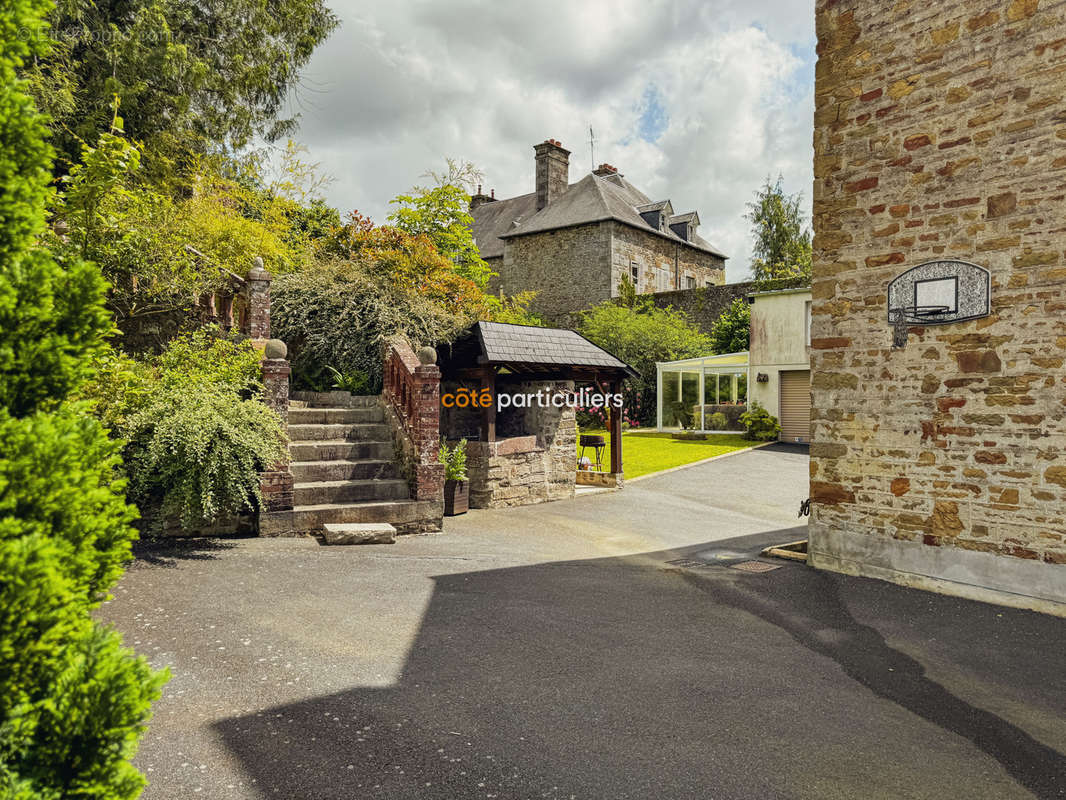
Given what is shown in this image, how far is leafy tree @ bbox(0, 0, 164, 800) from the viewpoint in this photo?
1.63 metres

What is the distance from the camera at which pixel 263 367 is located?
792 cm

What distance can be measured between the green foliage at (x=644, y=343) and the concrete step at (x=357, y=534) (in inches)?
733

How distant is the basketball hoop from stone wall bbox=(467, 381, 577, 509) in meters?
5.88

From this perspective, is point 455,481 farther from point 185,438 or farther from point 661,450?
point 661,450

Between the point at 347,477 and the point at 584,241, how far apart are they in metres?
25.5

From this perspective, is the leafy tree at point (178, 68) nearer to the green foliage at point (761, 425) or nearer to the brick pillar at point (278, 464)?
the brick pillar at point (278, 464)

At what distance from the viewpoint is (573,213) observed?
3266cm

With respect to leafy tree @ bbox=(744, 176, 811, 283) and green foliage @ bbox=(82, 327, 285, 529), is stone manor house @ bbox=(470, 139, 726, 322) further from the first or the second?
green foliage @ bbox=(82, 327, 285, 529)

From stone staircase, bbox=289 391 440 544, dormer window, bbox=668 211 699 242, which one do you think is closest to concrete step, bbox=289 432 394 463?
stone staircase, bbox=289 391 440 544

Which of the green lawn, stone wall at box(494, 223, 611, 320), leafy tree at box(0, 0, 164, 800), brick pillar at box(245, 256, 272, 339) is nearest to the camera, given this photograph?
leafy tree at box(0, 0, 164, 800)

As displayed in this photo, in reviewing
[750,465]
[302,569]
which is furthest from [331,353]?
[750,465]

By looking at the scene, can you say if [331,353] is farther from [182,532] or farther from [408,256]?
[182,532]

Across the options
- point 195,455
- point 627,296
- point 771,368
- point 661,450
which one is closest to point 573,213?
point 627,296

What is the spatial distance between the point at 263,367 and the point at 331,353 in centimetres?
313
